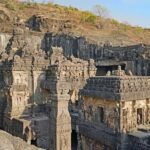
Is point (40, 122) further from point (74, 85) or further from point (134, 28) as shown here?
point (134, 28)

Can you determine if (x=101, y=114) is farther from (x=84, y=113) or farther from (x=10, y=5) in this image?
(x=10, y=5)

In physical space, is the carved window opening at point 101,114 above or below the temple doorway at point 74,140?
above

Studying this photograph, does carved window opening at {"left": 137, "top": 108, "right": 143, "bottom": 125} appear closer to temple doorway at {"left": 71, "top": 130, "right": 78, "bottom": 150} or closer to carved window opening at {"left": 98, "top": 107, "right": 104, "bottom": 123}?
carved window opening at {"left": 98, "top": 107, "right": 104, "bottom": 123}

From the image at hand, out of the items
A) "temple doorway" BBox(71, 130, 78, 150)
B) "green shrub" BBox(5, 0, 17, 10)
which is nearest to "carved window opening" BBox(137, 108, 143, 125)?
"temple doorway" BBox(71, 130, 78, 150)

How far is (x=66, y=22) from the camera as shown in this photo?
46.9m

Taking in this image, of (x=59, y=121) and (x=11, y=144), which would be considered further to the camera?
(x=59, y=121)

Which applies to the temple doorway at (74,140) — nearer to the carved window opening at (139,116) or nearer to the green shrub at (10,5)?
the carved window opening at (139,116)

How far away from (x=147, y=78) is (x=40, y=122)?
572 cm

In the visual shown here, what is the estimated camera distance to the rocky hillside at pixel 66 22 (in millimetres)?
Result: 43656

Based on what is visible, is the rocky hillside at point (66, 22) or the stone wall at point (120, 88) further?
the rocky hillside at point (66, 22)

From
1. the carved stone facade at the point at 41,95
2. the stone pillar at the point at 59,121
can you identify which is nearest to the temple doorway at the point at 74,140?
the carved stone facade at the point at 41,95

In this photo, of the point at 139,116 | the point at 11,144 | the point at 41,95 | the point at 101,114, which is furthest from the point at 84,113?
the point at 11,144

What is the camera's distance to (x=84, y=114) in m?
15.6

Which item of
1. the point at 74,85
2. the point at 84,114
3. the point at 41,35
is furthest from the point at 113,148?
the point at 41,35
